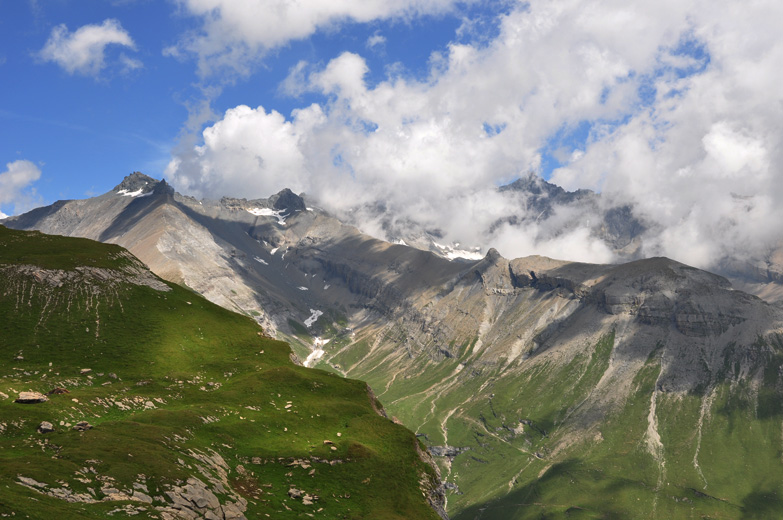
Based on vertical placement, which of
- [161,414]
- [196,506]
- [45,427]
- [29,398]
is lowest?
[196,506]

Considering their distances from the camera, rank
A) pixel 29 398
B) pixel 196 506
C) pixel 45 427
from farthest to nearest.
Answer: pixel 29 398
pixel 45 427
pixel 196 506

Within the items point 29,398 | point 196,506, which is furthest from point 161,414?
point 196,506

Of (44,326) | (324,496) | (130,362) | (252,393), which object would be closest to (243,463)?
(324,496)

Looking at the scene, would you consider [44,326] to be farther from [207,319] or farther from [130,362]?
[207,319]

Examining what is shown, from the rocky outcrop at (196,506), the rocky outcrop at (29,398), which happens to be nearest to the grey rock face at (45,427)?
the rocky outcrop at (29,398)

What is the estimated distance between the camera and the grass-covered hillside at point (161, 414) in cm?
5550

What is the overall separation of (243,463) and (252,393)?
27398mm

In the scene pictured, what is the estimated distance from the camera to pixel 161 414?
7969cm

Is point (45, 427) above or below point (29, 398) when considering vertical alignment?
below

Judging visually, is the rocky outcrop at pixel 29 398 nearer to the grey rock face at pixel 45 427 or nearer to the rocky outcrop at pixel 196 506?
the grey rock face at pixel 45 427

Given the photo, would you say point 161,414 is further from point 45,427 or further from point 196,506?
point 196,506

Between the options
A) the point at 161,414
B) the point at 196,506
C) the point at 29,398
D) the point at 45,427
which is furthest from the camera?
the point at 161,414

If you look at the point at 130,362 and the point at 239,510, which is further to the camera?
the point at 130,362

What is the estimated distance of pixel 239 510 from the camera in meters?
60.0
